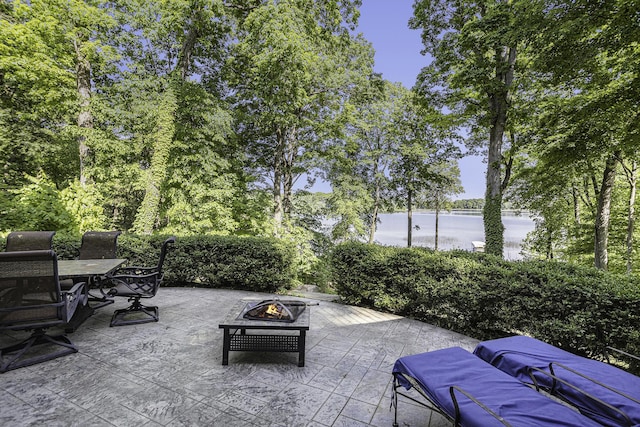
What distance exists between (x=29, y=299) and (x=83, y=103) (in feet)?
26.6

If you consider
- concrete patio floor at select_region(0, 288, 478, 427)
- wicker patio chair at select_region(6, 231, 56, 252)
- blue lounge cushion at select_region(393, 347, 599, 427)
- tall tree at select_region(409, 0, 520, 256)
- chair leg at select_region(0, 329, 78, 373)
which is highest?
tall tree at select_region(409, 0, 520, 256)

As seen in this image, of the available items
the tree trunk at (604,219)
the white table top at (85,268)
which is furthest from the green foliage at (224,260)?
the tree trunk at (604,219)

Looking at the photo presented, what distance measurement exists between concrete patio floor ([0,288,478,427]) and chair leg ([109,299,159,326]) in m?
0.10

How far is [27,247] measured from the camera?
3.99 metres

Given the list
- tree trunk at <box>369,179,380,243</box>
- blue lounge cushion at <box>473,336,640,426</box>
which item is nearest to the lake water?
tree trunk at <box>369,179,380,243</box>

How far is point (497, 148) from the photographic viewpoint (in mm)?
8695

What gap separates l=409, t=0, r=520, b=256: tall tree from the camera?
24.6 feet

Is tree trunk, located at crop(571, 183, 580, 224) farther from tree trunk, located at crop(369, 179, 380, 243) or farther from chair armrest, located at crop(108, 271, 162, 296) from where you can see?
chair armrest, located at crop(108, 271, 162, 296)

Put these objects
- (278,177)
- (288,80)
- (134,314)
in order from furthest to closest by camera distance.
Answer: (278,177) < (288,80) < (134,314)

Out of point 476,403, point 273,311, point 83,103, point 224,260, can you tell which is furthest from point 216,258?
point 83,103

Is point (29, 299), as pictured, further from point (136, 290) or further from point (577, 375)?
point (577, 375)

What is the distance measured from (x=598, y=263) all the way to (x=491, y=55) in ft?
25.2

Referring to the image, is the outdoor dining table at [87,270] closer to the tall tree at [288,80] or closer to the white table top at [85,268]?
the white table top at [85,268]

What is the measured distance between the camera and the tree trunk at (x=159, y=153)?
8078 millimetres
